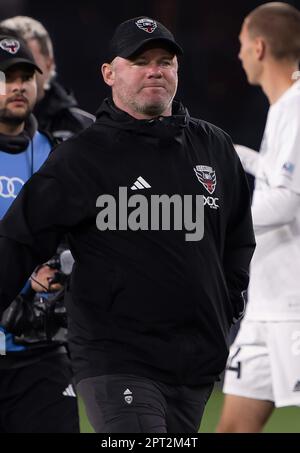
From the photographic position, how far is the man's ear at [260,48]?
6191 millimetres

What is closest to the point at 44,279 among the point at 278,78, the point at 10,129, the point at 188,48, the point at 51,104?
the point at 10,129

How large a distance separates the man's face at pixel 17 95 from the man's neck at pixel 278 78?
4.76ft

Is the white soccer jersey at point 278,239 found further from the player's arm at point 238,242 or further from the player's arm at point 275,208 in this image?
the player's arm at point 238,242

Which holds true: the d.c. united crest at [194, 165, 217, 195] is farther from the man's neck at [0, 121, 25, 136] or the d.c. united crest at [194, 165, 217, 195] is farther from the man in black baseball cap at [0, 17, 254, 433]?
the man's neck at [0, 121, 25, 136]

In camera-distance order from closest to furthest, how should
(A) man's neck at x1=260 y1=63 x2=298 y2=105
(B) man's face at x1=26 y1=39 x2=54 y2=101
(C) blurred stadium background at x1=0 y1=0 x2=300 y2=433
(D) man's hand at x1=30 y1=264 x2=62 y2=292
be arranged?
(D) man's hand at x1=30 y1=264 x2=62 y2=292
(A) man's neck at x1=260 y1=63 x2=298 y2=105
(B) man's face at x1=26 y1=39 x2=54 y2=101
(C) blurred stadium background at x1=0 y1=0 x2=300 y2=433

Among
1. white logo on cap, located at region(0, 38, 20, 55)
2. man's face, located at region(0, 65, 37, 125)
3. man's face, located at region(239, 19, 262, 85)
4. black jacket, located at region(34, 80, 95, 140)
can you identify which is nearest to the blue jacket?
man's face, located at region(0, 65, 37, 125)

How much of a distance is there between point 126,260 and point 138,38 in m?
0.77

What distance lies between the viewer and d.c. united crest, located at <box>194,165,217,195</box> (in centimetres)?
417

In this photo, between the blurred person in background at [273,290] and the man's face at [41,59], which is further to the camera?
the man's face at [41,59]

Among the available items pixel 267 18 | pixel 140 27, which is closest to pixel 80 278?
pixel 140 27

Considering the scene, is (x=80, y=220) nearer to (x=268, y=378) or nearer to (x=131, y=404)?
(x=131, y=404)

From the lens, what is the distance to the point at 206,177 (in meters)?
4.20

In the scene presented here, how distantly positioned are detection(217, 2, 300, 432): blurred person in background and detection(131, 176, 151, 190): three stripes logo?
5.37ft

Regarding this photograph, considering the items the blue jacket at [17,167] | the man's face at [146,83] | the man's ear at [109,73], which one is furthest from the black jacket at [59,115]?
the man's face at [146,83]
